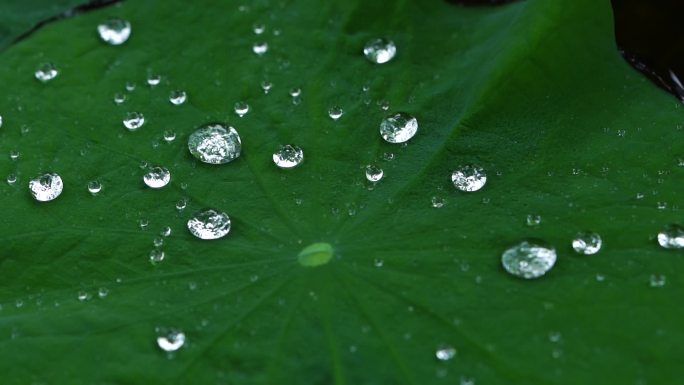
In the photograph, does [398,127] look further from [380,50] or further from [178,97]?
[178,97]

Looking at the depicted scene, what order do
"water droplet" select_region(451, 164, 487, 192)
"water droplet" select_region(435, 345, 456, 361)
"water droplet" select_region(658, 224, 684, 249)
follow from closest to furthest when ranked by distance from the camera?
"water droplet" select_region(435, 345, 456, 361) → "water droplet" select_region(658, 224, 684, 249) → "water droplet" select_region(451, 164, 487, 192)

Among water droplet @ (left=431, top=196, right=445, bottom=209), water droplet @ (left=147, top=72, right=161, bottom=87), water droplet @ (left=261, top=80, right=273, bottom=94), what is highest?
water droplet @ (left=147, top=72, right=161, bottom=87)

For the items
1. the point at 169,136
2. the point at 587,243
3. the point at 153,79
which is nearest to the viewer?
the point at 587,243

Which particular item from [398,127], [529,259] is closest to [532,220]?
[529,259]

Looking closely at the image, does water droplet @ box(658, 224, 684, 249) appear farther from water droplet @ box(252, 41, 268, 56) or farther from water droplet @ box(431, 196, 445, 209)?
water droplet @ box(252, 41, 268, 56)

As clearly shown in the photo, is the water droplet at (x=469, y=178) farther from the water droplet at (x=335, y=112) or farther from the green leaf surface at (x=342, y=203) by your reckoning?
the water droplet at (x=335, y=112)

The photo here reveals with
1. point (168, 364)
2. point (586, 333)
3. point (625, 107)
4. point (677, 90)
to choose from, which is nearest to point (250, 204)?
point (168, 364)

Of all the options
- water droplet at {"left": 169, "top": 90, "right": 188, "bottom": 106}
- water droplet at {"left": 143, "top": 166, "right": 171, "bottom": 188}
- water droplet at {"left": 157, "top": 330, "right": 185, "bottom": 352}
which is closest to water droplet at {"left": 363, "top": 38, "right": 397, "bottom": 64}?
water droplet at {"left": 169, "top": 90, "right": 188, "bottom": 106}

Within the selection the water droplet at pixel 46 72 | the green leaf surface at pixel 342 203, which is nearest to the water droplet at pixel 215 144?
the green leaf surface at pixel 342 203
